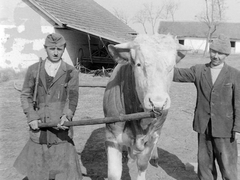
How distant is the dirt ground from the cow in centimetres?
46

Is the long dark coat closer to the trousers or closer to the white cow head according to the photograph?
the white cow head

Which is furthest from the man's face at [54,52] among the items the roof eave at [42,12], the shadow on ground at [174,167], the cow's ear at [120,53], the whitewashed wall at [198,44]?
the whitewashed wall at [198,44]

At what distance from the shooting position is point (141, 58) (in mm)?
2484

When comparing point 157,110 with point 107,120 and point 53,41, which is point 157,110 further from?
point 53,41

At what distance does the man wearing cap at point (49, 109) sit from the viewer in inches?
115

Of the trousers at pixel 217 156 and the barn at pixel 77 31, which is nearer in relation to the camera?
the trousers at pixel 217 156

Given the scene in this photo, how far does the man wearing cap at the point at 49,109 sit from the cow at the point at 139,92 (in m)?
0.47

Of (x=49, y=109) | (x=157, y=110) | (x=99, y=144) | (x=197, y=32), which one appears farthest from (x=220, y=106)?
(x=197, y=32)

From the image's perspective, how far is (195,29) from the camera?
4706cm

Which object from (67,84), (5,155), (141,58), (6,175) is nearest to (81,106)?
(5,155)

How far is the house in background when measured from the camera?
4271cm

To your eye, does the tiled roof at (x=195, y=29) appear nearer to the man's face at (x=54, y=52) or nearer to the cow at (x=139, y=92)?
the cow at (x=139, y=92)

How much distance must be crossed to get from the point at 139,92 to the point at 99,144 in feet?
9.18

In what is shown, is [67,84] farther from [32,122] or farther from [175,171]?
[175,171]
